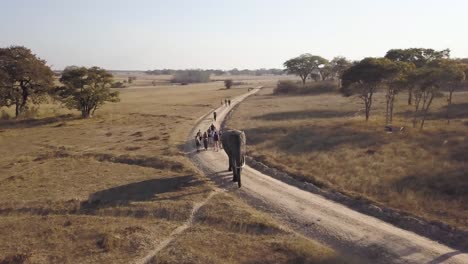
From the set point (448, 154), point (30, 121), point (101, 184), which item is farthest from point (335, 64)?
point (101, 184)

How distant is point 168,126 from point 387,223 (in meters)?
41.1

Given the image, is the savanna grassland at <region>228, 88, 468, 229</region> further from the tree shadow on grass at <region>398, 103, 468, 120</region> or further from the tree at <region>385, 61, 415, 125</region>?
the tree at <region>385, 61, 415, 125</region>

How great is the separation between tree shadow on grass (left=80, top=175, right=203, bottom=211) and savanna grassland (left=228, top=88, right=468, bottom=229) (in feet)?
24.5

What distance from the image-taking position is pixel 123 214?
77.4ft

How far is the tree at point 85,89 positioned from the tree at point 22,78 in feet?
9.40

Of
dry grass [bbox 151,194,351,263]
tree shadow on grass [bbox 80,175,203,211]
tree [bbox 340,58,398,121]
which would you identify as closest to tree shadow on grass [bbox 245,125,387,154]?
tree [bbox 340,58,398,121]

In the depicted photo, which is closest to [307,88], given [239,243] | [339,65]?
[339,65]

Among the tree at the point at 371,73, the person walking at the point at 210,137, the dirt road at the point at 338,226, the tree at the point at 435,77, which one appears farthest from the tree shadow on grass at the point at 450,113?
the dirt road at the point at 338,226

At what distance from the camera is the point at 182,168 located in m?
32.0

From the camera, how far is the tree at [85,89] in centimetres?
6950

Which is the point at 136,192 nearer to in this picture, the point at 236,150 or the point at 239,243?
the point at 236,150

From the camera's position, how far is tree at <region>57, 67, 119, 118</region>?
2736 inches

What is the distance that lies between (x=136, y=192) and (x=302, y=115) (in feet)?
143

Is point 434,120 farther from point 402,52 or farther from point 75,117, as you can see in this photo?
point 75,117
